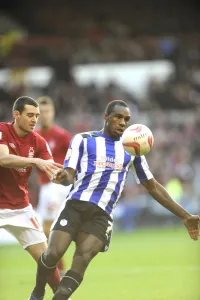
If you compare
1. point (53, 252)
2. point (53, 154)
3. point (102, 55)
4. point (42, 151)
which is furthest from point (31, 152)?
point (102, 55)

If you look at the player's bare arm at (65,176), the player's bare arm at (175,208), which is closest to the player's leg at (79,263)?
the player's bare arm at (65,176)

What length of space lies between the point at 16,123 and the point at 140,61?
2093 cm

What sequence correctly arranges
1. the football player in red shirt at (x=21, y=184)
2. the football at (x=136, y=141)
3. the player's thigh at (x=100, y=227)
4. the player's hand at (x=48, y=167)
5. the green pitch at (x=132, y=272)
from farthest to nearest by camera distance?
the green pitch at (x=132, y=272), the football player in red shirt at (x=21, y=184), the football at (x=136, y=141), the player's thigh at (x=100, y=227), the player's hand at (x=48, y=167)

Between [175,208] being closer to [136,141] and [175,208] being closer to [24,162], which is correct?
[136,141]

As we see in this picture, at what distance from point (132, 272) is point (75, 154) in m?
4.51

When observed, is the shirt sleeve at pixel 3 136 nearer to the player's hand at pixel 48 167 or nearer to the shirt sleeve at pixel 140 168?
the player's hand at pixel 48 167

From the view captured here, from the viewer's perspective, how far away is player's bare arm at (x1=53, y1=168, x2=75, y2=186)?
7.42 meters

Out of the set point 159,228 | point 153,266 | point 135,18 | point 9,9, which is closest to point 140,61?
point 135,18

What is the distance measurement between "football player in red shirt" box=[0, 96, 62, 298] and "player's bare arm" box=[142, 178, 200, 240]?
112 cm

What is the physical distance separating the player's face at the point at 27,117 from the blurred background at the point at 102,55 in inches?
699

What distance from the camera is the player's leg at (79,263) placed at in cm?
720

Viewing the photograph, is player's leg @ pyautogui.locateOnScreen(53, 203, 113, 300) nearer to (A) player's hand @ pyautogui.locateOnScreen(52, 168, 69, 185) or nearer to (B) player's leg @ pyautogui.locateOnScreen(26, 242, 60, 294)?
(A) player's hand @ pyautogui.locateOnScreen(52, 168, 69, 185)

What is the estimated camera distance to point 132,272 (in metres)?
11.9

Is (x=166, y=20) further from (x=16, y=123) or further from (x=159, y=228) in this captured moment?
(x=16, y=123)
